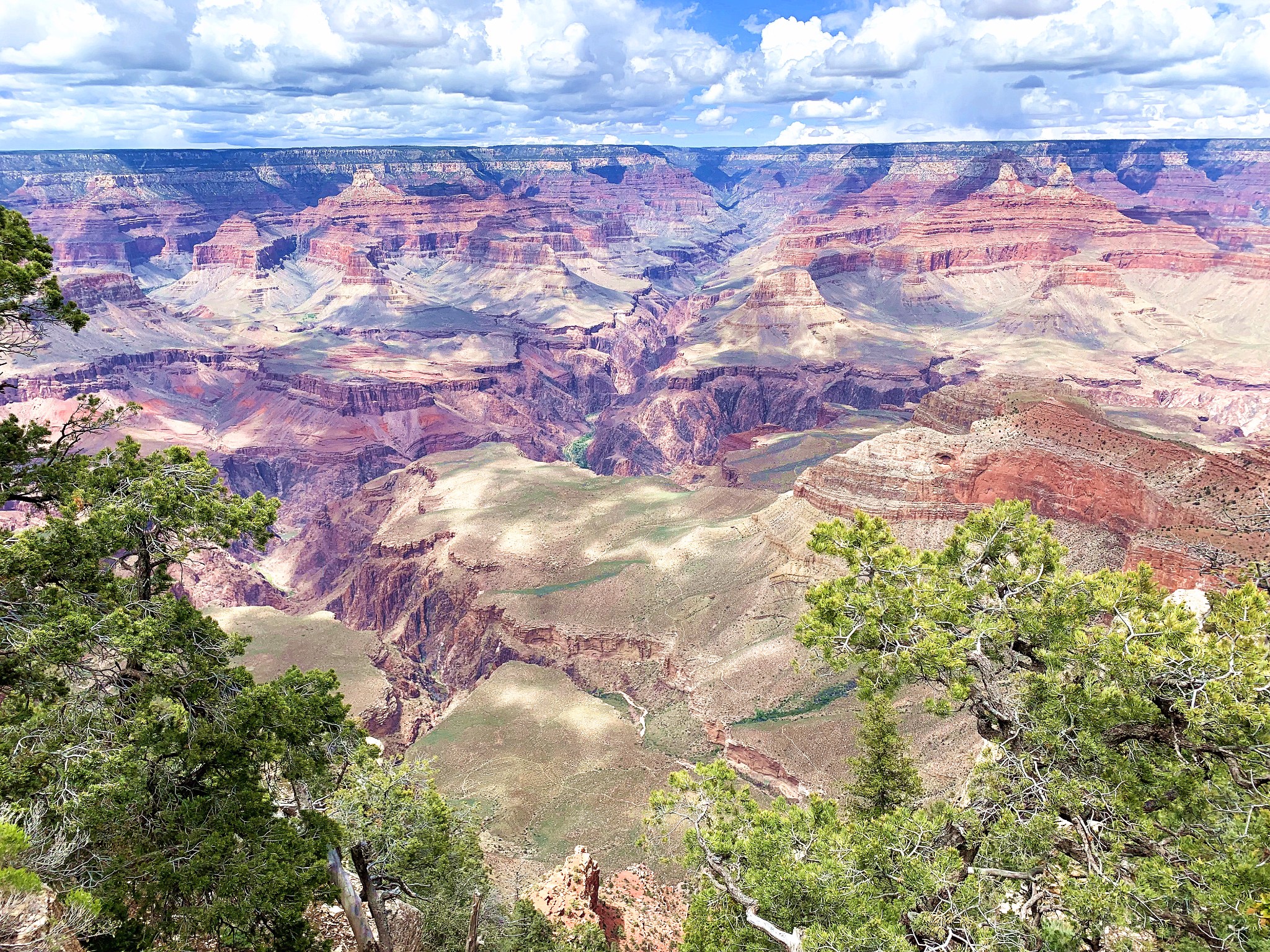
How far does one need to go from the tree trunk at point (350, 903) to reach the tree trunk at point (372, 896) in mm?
336

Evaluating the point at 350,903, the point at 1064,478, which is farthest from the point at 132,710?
the point at 1064,478

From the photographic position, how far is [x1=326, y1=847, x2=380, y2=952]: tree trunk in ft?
69.7

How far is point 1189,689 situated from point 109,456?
27161mm

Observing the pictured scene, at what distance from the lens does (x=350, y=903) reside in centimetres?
2188

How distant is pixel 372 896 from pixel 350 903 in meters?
1.43

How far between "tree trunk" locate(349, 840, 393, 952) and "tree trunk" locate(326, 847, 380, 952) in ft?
1.10

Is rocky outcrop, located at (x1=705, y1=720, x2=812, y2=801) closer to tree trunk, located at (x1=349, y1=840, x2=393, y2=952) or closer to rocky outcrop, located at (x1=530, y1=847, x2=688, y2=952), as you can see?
rocky outcrop, located at (x1=530, y1=847, x2=688, y2=952)

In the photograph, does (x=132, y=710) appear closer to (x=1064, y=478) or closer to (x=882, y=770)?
(x=882, y=770)

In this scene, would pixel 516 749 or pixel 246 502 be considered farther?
pixel 516 749

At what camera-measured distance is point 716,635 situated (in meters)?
73.5

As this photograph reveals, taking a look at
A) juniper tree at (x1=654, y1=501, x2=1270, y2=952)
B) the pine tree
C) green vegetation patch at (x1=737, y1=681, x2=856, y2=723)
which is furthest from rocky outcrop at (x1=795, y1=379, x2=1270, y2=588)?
juniper tree at (x1=654, y1=501, x2=1270, y2=952)

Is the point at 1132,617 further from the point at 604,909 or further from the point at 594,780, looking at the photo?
the point at 594,780

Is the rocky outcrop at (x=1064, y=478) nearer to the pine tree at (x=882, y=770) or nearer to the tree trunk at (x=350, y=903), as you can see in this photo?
the pine tree at (x=882, y=770)

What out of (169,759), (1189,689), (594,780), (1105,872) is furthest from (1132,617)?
(594,780)
